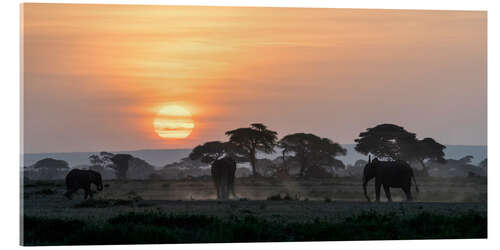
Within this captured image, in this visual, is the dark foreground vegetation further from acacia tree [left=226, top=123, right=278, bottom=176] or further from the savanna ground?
acacia tree [left=226, top=123, right=278, bottom=176]

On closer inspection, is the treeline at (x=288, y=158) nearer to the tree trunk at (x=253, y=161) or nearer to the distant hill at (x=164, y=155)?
the tree trunk at (x=253, y=161)

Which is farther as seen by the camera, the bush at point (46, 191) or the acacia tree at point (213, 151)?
the bush at point (46, 191)

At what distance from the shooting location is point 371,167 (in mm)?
32125

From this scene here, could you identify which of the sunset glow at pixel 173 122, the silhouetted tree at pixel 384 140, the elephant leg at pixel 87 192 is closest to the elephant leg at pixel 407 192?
the silhouetted tree at pixel 384 140

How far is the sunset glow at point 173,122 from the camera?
28.1 m

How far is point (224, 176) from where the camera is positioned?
3238 cm

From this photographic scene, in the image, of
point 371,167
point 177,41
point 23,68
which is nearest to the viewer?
point 23,68

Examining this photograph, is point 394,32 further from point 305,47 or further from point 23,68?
point 23,68

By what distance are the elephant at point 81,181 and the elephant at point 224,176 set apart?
295 cm

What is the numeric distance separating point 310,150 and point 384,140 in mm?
3922

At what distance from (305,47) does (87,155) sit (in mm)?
5570

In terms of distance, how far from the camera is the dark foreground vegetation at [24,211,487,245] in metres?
23.7

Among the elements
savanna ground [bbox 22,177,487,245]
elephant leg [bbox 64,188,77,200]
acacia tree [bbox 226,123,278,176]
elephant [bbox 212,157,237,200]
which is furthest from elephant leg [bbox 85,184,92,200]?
acacia tree [bbox 226,123,278,176]
